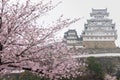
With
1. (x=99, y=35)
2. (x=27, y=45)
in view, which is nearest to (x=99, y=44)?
(x=99, y=35)

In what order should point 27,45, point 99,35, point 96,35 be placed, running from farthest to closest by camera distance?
1. point 99,35
2. point 96,35
3. point 27,45

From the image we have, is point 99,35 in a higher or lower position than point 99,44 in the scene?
higher

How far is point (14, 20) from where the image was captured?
720cm

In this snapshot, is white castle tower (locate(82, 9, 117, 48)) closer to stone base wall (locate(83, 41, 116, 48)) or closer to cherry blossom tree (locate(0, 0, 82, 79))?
stone base wall (locate(83, 41, 116, 48))

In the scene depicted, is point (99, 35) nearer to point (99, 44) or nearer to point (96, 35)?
point (96, 35)

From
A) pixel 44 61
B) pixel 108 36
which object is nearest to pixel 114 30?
pixel 108 36

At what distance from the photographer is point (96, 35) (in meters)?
60.9

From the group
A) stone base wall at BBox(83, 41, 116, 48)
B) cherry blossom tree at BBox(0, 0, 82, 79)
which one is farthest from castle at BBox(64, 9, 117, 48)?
cherry blossom tree at BBox(0, 0, 82, 79)

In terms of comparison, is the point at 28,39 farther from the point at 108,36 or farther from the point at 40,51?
the point at 108,36

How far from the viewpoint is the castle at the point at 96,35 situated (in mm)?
60306

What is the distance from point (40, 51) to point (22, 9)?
0.95 m

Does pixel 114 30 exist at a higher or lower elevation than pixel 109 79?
higher

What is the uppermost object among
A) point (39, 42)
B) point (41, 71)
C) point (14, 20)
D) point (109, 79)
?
point (14, 20)

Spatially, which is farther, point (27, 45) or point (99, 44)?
point (99, 44)
